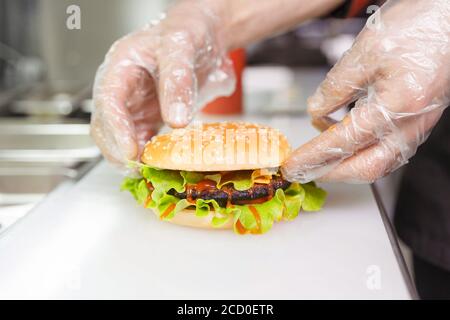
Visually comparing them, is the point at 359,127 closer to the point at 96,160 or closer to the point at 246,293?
the point at 246,293

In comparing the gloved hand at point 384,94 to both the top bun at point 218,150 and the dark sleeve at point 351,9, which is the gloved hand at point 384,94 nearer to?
the top bun at point 218,150

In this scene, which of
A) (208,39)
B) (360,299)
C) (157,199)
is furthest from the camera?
(208,39)

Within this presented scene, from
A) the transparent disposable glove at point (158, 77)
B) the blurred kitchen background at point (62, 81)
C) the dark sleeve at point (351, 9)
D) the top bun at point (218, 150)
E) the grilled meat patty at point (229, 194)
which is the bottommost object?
the blurred kitchen background at point (62, 81)

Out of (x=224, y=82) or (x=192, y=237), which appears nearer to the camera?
(x=192, y=237)

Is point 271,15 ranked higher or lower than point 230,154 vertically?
higher

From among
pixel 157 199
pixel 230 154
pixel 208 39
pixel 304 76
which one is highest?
pixel 208 39

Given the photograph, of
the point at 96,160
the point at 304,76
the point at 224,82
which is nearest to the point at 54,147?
the point at 96,160

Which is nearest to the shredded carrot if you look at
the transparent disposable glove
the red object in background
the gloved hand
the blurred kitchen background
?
the gloved hand

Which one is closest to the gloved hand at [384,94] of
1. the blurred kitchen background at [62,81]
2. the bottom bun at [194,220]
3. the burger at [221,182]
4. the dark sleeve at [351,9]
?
the burger at [221,182]
